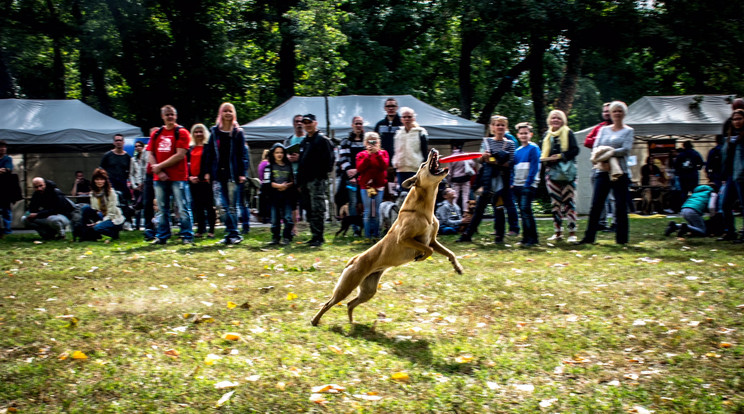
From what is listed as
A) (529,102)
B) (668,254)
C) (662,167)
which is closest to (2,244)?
(668,254)

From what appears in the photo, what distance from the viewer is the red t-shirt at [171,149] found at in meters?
10.3

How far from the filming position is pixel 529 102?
3738cm

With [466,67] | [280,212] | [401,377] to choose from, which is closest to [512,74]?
[466,67]

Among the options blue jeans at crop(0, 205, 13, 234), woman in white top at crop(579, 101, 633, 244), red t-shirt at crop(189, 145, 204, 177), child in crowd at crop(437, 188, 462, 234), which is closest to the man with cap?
red t-shirt at crop(189, 145, 204, 177)

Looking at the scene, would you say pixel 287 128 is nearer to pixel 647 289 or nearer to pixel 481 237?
pixel 481 237

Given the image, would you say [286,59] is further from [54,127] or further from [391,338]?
[391,338]

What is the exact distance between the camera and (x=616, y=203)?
370 inches

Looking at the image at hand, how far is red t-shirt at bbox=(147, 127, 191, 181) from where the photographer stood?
1026 centimetres

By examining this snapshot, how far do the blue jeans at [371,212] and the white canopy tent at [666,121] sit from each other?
9261 mm

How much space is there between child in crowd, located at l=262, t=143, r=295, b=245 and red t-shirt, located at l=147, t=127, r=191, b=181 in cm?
148

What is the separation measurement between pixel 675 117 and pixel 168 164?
15013mm

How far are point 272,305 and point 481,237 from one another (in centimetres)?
602

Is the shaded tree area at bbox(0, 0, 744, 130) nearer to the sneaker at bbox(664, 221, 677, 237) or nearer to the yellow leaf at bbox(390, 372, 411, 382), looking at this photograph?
the sneaker at bbox(664, 221, 677, 237)

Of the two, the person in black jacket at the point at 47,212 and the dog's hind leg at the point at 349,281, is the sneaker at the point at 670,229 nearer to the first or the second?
the dog's hind leg at the point at 349,281
